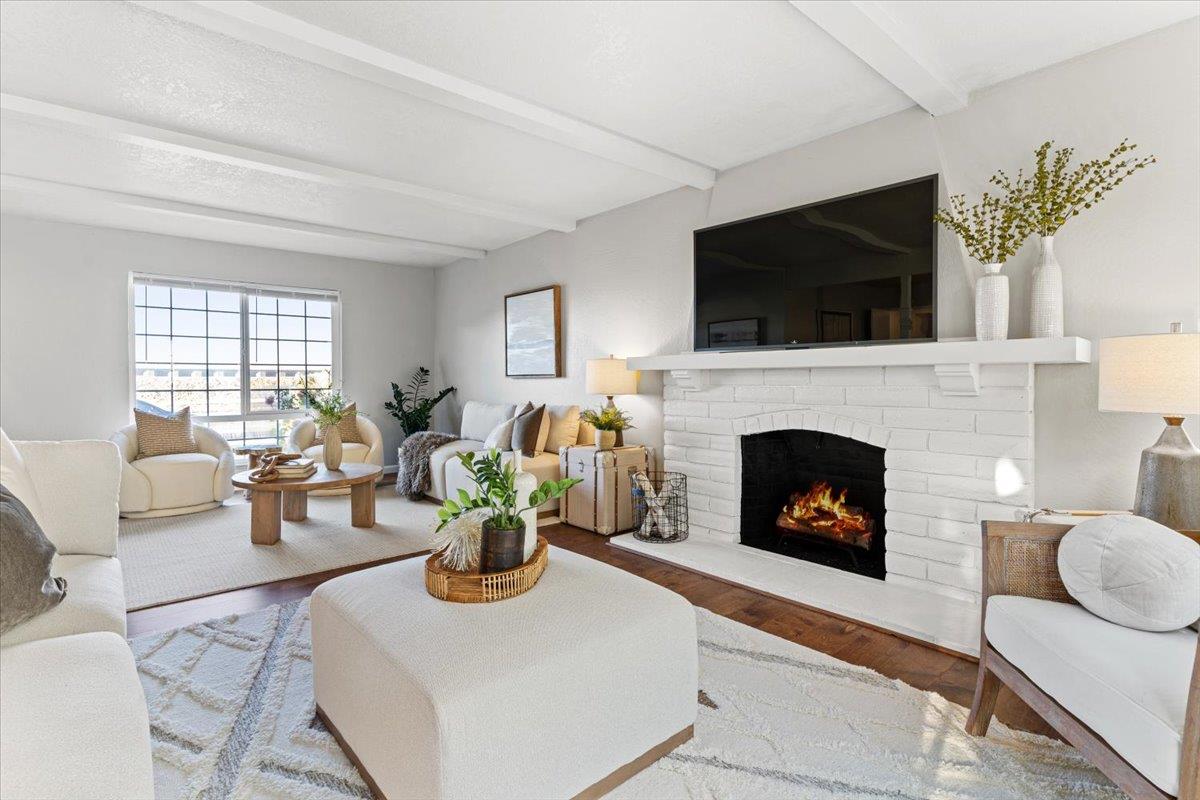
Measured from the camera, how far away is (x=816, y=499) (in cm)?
350

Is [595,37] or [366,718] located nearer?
[366,718]

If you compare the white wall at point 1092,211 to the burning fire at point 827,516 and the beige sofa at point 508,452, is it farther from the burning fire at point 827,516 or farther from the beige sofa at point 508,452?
the beige sofa at point 508,452

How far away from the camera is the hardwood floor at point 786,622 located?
2.12 m

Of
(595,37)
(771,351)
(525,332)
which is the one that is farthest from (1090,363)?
(525,332)

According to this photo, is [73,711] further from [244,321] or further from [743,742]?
[244,321]

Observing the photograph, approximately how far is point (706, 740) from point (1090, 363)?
7.15ft

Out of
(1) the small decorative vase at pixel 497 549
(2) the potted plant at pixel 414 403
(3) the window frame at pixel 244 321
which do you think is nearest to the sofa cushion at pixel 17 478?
(1) the small decorative vase at pixel 497 549

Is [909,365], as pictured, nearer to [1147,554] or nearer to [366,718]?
[1147,554]

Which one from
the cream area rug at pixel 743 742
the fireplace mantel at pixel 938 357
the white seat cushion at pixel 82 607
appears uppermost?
the fireplace mantel at pixel 938 357

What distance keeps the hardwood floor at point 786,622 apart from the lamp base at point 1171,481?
826 mm

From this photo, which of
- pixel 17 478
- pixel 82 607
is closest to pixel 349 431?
pixel 17 478

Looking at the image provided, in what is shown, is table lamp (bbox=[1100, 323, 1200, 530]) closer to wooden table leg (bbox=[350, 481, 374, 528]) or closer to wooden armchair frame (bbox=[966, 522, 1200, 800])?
wooden armchair frame (bbox=[966, 522, 1200, 800])

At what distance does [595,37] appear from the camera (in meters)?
2.37

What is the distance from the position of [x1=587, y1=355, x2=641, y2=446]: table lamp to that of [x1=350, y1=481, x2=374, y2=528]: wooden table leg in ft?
5.83
